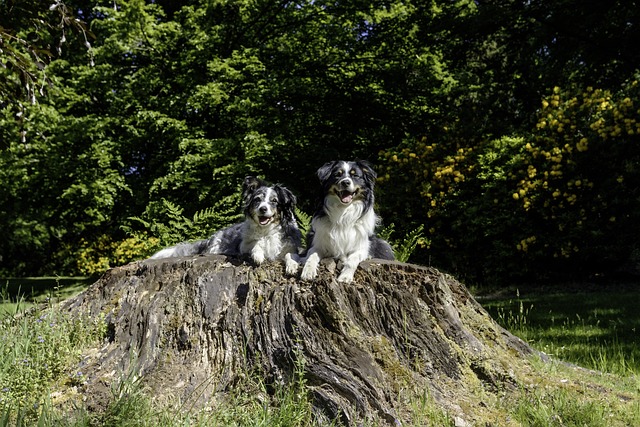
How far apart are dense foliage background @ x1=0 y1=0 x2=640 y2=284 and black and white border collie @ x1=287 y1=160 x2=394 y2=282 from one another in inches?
130

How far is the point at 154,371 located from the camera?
348 centimetres

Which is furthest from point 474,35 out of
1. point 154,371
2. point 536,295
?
point 154,371

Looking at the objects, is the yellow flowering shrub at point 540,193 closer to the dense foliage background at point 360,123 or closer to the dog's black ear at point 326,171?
the dense foliage background at point 360,123

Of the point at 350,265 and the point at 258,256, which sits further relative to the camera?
the point at 258,256

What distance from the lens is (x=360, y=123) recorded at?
11.9 meters

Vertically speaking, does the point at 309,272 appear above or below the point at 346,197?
below

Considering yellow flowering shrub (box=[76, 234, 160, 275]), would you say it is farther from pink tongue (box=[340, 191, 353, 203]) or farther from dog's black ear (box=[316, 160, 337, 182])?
pink tongue (box=[340, 191, 353, 203])

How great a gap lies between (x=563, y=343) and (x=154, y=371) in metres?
4.06

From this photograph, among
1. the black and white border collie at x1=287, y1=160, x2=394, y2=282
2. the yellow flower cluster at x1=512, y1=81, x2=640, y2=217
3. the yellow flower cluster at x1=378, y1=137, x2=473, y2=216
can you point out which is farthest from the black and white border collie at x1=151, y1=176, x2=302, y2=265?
the yellow flower cluster at x1=378, y1=137, x2=473, y2=216

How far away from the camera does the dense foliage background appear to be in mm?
8297

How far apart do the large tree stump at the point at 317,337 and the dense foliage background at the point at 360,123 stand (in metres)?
3.70

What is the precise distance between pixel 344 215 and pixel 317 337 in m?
1.31

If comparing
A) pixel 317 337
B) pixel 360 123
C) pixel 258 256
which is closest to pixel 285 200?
pixel 258 256

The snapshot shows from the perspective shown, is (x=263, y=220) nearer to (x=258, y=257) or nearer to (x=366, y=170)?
(x=258, y=257)
